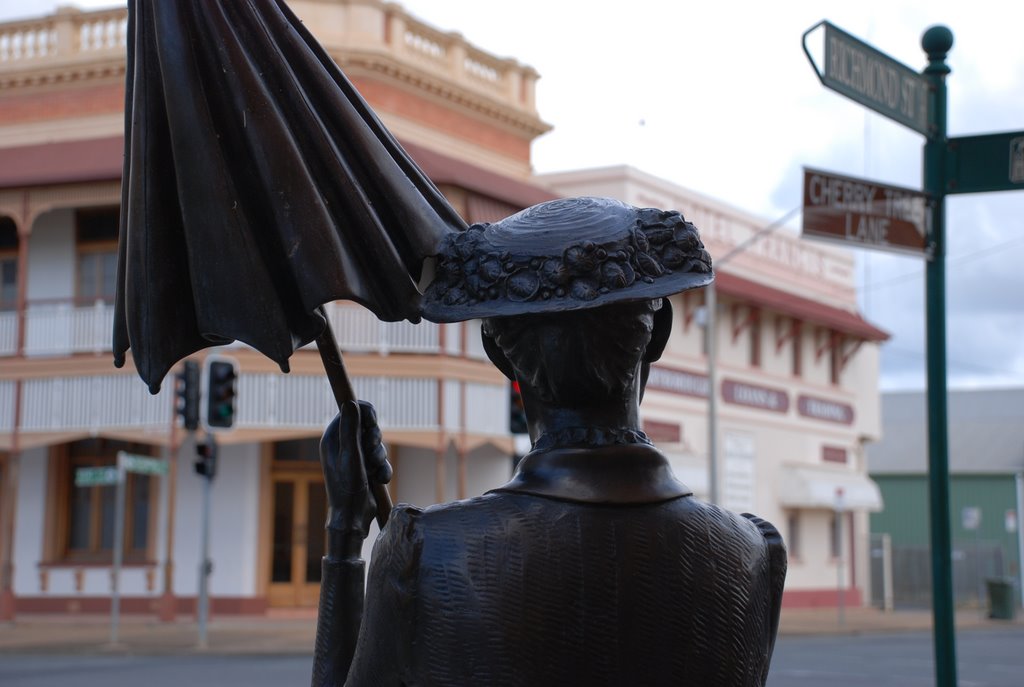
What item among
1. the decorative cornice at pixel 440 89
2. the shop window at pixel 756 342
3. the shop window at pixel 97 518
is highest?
the decorative cornice at pixel 440 89

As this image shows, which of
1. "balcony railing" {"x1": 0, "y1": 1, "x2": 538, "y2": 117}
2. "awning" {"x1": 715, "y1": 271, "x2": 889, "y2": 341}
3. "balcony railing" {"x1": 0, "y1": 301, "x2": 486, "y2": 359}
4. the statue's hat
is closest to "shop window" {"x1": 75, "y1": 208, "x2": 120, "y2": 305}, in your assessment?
"balcony railing" {"x1": 0, "y1": 301, "x2": 486, "y2": 359}

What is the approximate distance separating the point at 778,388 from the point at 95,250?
58.3 ft

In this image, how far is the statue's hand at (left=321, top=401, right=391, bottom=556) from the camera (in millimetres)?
1807

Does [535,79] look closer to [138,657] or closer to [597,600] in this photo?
[138,657]

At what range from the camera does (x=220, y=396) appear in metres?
17.7

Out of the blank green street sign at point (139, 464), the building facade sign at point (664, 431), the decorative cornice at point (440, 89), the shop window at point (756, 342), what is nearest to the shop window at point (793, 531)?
the shop window at point (756, 342)

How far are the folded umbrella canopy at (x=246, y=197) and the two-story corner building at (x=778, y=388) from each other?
89.8 ft

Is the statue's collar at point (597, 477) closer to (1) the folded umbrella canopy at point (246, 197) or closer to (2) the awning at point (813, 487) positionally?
(1) the folded umbrella canopy at point (246, 197)

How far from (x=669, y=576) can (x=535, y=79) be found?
94.7ft

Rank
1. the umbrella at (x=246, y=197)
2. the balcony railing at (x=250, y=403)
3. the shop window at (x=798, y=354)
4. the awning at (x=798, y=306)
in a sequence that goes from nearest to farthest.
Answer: the umbrella at (x=246, y=197) → the balcony railing at (x=250, y=403) → the awning at (x=798, y=306) → the shop window at (x=798, y=354)

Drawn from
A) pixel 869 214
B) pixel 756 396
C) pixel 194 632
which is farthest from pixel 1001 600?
pixel 869 214

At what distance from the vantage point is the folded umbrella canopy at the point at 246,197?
1.71 m

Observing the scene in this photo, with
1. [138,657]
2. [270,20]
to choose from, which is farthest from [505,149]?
[270,20]

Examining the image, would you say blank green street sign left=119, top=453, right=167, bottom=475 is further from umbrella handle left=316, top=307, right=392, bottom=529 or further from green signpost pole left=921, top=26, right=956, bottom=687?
umbrella handle left=316, top=307, right=392, bottom=529
